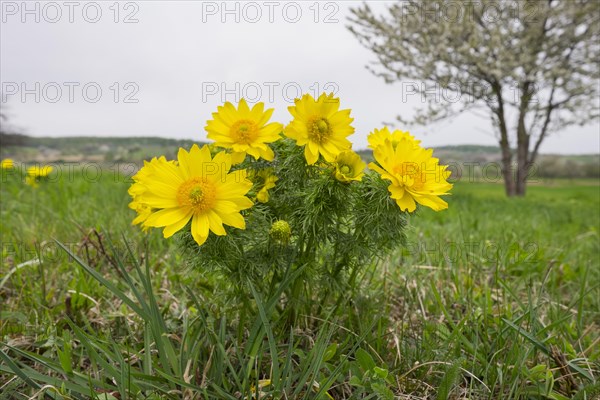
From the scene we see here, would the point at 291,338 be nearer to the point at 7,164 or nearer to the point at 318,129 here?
the point at 318,129

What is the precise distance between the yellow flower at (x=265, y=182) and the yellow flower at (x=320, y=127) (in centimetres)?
15

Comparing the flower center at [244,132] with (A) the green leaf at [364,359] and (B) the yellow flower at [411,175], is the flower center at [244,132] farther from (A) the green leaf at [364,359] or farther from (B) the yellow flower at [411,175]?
(A) the green leaf at [364,359]

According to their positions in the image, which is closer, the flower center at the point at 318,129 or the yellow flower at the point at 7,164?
the flower center at the point at 318,129

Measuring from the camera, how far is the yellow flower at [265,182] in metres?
1.49

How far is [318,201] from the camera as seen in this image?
1.45 metres

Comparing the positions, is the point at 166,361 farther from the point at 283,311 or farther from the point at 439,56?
the point at 439,56

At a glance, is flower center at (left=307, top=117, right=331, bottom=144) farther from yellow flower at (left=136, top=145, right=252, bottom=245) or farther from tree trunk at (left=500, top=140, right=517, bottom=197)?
tree trunk at (left=500, top=140, right=517, bottom=197)

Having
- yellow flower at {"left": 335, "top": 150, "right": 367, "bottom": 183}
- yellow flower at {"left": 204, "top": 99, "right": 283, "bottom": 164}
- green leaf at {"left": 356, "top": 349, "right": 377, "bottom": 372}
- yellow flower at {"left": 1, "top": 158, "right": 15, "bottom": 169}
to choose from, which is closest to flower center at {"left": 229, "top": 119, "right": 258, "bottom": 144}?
yellow flower at {"left": 204, "top": 99, "right": 283, "bottom": 164}

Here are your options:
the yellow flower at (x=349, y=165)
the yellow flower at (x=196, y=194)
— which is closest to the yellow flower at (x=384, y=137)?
the yellow flower at (x=349, y=165)

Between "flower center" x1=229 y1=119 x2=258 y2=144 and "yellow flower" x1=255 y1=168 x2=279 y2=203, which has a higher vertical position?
"flower center" x1=229 y1=119 x2=258 y2=144

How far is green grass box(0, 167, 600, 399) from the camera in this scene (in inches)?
58.9

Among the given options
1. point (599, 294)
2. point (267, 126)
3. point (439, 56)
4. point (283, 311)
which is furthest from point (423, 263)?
point (439, 56)

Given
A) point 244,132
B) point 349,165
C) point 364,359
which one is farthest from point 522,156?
point 244,132

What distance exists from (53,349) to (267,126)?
1.23 metres
